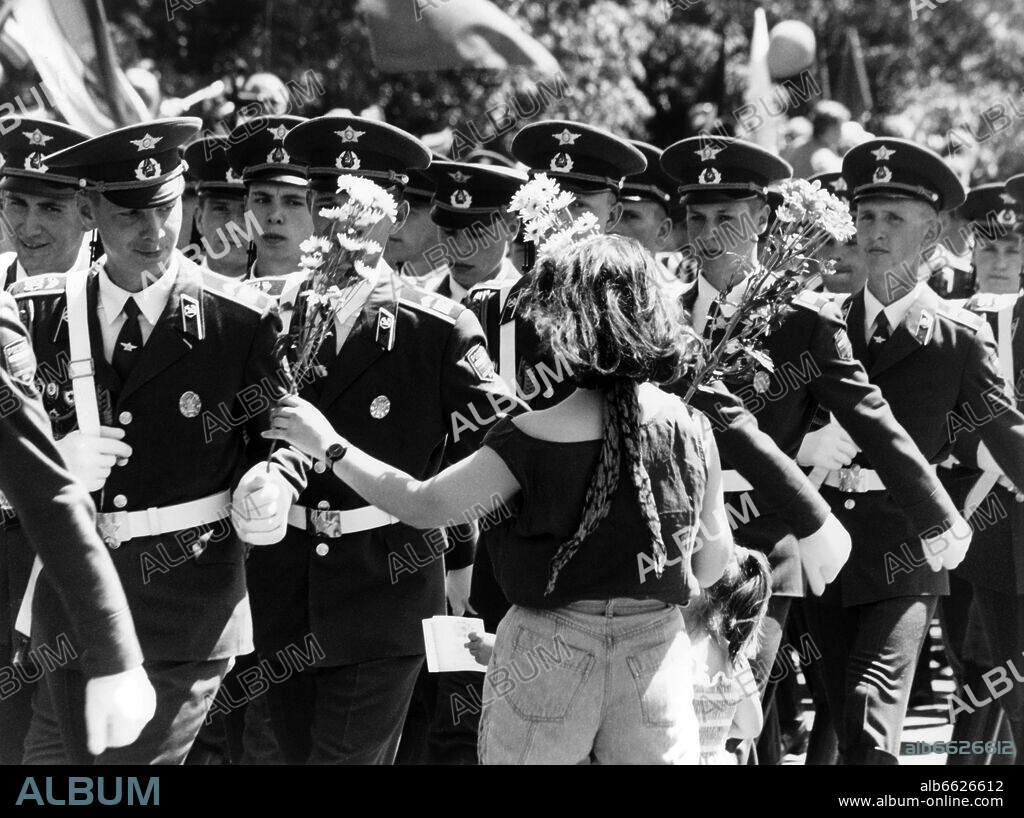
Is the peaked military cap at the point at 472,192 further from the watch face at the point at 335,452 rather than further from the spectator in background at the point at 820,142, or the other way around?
the spectator in background at the point at 820,142

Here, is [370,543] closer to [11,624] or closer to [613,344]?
[11,624]

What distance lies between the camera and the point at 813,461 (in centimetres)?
609

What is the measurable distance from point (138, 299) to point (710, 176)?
2.16m

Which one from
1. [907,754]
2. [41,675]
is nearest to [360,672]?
[41,675]

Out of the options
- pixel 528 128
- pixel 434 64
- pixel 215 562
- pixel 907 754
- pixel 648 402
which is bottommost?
pixel 907 754

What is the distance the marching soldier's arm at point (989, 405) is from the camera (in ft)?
20.0

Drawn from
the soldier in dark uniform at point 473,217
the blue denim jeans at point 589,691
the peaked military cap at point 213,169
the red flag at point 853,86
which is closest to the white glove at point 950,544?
the blue denim jeans at point 589,691

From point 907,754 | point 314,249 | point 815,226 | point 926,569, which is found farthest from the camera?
point 907,754

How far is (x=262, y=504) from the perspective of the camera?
4.51 meters

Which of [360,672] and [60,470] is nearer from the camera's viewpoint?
[60,470]

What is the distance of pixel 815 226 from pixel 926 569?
1.46 metres

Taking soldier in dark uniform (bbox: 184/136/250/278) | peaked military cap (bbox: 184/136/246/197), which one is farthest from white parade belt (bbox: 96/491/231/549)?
peaked military cap (bbox: 184/136/246/197)

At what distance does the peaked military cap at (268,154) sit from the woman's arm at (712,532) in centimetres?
266
